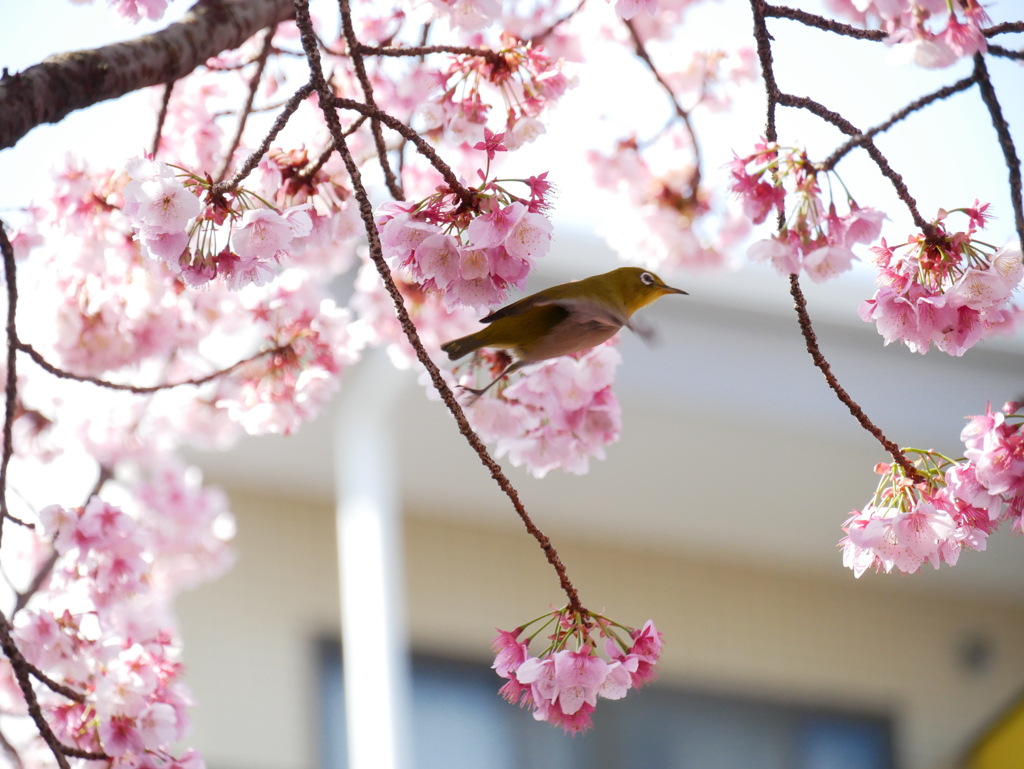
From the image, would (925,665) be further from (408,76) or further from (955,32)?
(955,32)

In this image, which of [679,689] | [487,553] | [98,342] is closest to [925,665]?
[679,689]

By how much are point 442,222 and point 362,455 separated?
4.42 meters

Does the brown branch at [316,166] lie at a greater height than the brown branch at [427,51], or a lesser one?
lesser

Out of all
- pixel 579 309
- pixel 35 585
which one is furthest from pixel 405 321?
pixel 35 585

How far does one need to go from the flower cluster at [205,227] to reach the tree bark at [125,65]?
26 cm

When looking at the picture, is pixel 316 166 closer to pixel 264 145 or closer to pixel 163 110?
pixel 264 145

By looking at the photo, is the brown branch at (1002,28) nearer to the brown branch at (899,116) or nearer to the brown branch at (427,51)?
the brown branch at (899,116)

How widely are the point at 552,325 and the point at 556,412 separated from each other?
0.36 m

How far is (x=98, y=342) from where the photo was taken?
8.88 feet

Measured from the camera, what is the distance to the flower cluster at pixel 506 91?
177cm

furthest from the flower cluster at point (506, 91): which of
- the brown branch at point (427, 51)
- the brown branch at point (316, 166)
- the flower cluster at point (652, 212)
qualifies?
the flower cluster at point (652, 212)

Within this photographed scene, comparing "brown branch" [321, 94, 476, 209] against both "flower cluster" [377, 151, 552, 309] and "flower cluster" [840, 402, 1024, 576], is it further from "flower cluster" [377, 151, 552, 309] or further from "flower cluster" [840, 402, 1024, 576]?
"flower cluster" [840, 402, 1024, 576]

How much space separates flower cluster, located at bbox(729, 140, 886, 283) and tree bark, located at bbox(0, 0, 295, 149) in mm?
892

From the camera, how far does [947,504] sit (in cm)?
134
